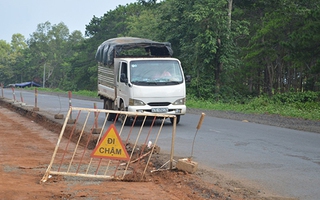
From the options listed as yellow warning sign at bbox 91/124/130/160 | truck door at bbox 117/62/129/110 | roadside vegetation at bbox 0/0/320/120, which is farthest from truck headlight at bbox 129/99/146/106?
roadside vegetation at bbox 0/0/320/120

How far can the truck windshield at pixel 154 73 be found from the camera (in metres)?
17.2

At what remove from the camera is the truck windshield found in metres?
17.2

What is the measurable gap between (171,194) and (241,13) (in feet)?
124

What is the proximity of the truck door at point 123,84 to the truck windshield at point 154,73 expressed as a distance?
0.27 m

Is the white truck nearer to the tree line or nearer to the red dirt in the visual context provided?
the red dirt

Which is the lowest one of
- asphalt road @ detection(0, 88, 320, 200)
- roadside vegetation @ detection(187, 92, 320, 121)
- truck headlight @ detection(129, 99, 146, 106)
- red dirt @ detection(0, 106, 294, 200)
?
roadside vegetation @ detection(187, 92, 320, 121)

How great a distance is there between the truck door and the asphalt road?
1752mm

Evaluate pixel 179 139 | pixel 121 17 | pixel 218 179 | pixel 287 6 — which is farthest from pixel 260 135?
pixel 121 17

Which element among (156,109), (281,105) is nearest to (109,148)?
(156,109)

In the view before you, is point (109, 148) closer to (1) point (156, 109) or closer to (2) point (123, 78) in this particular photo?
(1) point (156, 109)

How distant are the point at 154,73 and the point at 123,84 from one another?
1.16m

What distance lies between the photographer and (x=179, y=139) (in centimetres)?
1415

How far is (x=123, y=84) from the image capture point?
1764cm

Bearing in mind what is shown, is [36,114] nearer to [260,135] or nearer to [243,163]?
[260,135]
